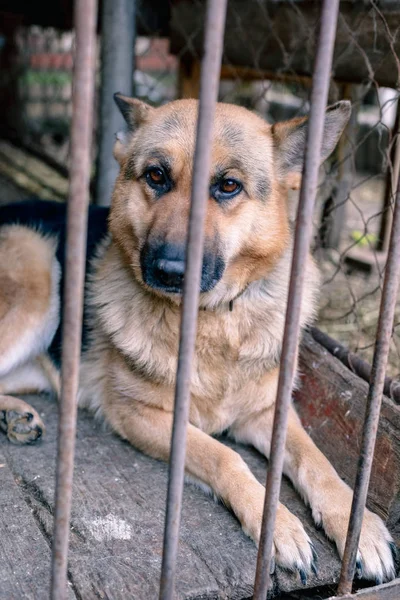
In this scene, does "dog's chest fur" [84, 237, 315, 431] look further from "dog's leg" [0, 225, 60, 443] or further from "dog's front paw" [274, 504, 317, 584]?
"dog's front paw" [274, 504, 317, 584]

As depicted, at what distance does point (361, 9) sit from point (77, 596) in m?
3.02

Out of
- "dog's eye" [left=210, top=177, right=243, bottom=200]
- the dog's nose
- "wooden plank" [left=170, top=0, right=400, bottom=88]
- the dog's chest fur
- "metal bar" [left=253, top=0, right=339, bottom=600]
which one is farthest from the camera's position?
"wooden plank" [left=170, top=0, right=400, bottom=88]

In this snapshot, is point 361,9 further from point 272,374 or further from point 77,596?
point 77,596

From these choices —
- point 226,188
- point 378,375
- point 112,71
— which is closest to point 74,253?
point 378,375

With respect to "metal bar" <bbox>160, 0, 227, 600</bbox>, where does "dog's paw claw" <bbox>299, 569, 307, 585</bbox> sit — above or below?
below

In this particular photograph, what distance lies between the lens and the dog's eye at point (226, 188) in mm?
2443

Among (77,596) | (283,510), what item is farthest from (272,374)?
(77,596)

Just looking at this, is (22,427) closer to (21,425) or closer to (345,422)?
(21,425)

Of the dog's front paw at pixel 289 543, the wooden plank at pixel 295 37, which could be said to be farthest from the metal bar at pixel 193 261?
the wooden plank at pixel 295 37

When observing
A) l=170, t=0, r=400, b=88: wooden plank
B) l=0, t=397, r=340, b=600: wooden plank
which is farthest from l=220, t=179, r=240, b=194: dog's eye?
l=0, t=397, r=340, b=600: wooden plank

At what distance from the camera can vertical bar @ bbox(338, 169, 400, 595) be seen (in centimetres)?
159

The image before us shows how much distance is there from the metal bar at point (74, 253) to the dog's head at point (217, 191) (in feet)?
3.10

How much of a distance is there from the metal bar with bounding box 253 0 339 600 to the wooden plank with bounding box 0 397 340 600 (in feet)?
1.22

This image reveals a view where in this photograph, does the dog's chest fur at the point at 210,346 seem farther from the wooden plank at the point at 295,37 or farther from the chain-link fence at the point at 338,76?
the wooden plank at the point at 295,37
